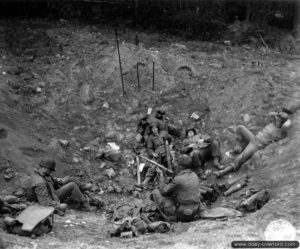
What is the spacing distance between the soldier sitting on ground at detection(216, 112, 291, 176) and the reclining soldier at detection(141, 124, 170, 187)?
127 centimetres

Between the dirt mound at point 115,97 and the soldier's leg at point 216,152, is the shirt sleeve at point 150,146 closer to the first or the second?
the dirt mound at point 115,97

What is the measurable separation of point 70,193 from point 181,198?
191 cm

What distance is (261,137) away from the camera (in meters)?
9.77

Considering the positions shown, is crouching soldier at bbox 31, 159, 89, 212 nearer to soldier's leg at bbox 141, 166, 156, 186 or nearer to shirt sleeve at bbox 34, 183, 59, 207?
shirt sleeve at bbox 34, 183, 59, 207

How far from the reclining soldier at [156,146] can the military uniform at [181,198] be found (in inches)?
79.4

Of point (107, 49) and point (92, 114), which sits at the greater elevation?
point (107, 49)

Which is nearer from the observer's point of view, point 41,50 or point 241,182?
point 241,182

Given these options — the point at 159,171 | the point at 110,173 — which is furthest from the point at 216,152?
the point at 110,173

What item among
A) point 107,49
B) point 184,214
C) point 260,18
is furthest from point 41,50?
point 184,214

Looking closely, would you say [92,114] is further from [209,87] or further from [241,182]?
Answer: [241,182]

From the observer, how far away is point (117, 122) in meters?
11.4

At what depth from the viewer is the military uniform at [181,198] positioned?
7660 mm

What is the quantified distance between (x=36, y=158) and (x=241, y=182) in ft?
12.8

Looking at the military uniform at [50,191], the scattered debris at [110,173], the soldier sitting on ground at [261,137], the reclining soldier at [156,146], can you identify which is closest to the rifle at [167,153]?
the reclining soldier at [156,146]
